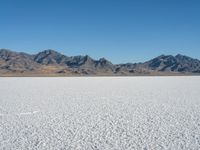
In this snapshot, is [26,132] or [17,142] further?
[26,132]

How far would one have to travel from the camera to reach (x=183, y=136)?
7652 millimetres

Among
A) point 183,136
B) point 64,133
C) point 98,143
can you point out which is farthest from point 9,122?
point 183,136

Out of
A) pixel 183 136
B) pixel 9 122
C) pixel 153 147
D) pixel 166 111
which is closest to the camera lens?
pixel 153 147

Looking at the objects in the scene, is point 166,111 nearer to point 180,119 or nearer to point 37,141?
point 180,119

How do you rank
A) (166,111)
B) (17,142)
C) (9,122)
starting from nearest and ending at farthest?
(17,142) < (9,122) < (166,111)

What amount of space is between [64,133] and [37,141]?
0.98 meters

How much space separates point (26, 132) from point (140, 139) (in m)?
3.03

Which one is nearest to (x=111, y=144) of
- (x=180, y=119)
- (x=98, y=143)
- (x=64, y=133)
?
(x=98, y=143)

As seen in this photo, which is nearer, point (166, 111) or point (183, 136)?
point (183, 136)

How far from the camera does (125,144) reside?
6957mm

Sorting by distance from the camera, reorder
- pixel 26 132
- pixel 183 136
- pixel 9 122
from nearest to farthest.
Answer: pixel 183 136 → pixel 26 132 → pixel 9 122

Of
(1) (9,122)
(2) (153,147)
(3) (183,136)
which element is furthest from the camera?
(1) (9,122)

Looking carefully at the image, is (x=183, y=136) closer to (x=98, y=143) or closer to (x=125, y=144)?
(x=125, y=144)

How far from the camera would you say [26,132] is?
27.0 feet
